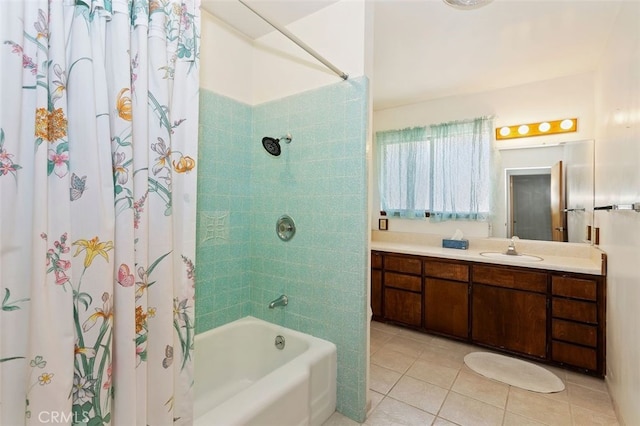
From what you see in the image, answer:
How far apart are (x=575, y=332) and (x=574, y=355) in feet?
0.60

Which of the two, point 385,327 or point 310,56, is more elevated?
point 310,56

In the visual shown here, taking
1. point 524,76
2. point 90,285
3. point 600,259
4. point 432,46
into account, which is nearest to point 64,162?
point 90,285

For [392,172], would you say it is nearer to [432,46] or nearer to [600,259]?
[432,46]

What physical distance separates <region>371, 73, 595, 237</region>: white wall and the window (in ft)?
0.36

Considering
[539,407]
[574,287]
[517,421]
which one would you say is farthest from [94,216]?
[574,287]

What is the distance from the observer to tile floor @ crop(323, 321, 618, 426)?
1.80m

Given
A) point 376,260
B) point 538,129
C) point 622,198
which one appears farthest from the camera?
point 376,260

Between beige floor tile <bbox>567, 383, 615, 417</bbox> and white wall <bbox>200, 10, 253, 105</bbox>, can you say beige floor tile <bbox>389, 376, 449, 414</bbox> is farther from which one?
white wall <bbox>200, 10, 253, 105</bbox>

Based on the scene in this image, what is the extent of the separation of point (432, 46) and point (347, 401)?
268cm

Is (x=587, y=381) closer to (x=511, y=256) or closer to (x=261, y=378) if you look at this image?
(x=511, y=256)

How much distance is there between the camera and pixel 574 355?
2.27 m

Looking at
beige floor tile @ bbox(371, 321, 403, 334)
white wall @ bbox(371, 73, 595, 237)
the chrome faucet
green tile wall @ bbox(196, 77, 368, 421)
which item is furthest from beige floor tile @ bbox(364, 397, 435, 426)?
white wall @ bbox(371, 73, 595, 237)

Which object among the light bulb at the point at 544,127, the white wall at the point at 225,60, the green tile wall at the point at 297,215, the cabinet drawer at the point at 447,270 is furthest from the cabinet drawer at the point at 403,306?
the white wall at the point at 225,60

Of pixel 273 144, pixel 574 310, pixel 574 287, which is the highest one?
pixel 273 144
